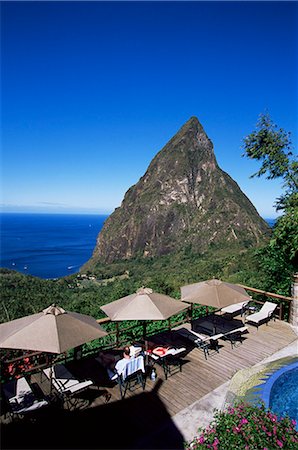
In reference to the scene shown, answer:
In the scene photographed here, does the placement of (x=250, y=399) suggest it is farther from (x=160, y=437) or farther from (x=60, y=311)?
(x=60, y=311)

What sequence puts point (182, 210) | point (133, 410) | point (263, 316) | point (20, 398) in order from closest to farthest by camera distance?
point (20, 398)
point (133, 410)
point (263, 316)
point (182, 210)

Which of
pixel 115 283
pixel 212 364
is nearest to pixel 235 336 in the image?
pixel 212 364

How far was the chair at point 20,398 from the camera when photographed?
4262mm

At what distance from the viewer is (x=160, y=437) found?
416 centimetres

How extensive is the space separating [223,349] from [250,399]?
6.73 ft

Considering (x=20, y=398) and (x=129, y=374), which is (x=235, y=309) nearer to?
(x=129, y=374)

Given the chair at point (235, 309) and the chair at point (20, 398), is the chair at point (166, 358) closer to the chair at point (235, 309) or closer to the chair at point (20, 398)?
the chair at point (20, 398)

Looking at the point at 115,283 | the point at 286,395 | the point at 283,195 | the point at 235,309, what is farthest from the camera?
the point at 115,283

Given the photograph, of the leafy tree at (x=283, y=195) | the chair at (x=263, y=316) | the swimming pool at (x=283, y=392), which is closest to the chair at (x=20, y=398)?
the swimming pool at (x=283, y=392)

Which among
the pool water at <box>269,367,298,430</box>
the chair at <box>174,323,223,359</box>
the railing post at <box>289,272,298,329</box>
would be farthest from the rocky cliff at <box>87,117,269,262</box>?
the pool water at <box>269,367,298,430</box>

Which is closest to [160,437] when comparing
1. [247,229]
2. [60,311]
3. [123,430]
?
[123,430]

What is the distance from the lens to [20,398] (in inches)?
177

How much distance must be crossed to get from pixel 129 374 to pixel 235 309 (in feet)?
15.9

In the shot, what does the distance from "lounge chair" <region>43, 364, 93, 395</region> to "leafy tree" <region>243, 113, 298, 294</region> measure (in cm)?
783
